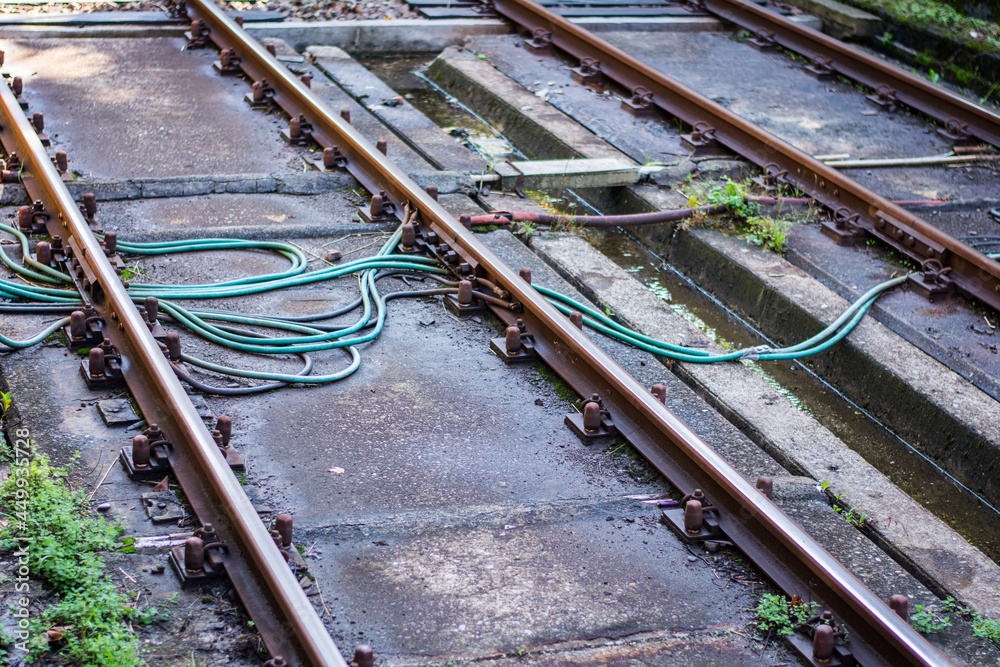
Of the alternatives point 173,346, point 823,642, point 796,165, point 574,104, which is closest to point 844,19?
point 574,104

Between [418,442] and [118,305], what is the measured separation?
4.82ft

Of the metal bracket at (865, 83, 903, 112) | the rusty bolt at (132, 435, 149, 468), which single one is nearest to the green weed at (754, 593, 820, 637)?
the rusty bolt at (132, 435, 149, 468)

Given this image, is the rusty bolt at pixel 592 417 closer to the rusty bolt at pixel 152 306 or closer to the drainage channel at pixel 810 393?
the drainage channel at pixel 810 393

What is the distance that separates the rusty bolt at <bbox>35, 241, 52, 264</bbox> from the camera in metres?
5.46

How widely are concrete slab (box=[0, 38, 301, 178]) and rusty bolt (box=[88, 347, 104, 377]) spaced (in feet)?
8.26

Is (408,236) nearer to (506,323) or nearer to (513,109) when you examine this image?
(506,323)

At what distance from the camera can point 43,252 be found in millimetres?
5484

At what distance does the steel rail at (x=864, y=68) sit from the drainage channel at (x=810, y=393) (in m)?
3.28

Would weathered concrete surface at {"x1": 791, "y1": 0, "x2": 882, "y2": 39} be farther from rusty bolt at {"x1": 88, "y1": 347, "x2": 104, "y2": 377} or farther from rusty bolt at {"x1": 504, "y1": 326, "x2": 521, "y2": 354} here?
rusty bolt at {"x1": 88, "y1": 347, "x2": 104, "y2": 377}

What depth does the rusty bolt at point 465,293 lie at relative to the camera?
560cm

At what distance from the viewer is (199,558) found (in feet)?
12.0

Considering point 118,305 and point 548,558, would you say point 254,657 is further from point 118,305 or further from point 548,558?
point 118,305

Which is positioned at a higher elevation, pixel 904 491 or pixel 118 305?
pixel 118 305

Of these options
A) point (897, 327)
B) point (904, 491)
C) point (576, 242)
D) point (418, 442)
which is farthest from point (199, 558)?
point (897, 327)
